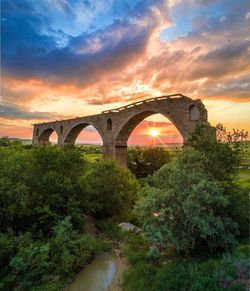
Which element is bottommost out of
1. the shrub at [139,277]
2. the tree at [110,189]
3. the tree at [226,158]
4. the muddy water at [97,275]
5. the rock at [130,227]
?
the muddy water at [97,275]

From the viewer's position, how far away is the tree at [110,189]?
12.8 meters

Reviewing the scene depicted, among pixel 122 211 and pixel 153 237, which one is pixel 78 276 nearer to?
pixel 153 237

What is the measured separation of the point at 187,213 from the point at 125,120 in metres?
13.4

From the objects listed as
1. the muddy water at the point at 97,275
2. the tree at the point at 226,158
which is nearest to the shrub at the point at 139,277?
the muddy water at the point at 97,275

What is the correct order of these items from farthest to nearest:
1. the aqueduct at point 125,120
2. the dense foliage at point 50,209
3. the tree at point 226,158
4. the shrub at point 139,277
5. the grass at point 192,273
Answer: the aqueduct at point 125,120 < the tree at point 226,158 < the dense foliage at point 50,209 < the shrub at point 139,277 < the grass at point 192,273

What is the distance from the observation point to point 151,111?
17.5m

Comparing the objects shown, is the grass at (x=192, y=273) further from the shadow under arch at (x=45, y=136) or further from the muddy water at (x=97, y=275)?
the shadow under arch at (x=45, y=136)

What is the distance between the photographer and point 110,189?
12.8 metres

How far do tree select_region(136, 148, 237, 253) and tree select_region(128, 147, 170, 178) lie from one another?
14664 mm

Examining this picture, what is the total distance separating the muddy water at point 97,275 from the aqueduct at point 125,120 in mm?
8585

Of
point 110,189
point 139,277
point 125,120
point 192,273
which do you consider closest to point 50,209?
point 110,189

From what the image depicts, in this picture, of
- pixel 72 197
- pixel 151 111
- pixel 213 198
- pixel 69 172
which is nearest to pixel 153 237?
pixel 213 198

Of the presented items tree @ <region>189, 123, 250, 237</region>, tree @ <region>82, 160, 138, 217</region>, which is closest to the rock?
tree @ <region>82, 160, 138, 217</region>

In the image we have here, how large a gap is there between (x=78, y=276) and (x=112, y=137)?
45.8ft
